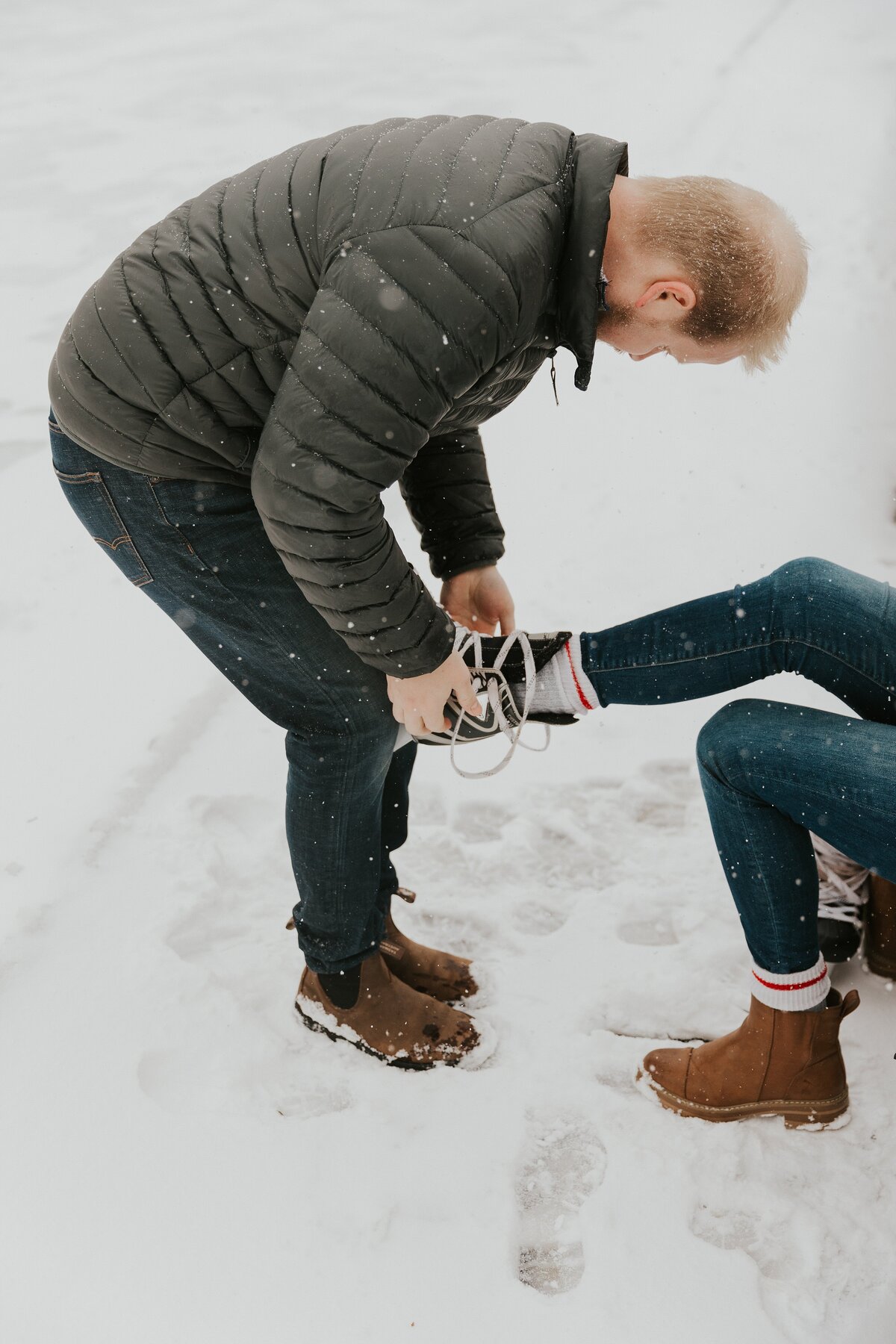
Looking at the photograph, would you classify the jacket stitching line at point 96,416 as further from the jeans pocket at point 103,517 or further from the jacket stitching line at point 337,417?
the jacket stitching line at point 337,417

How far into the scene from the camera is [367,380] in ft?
4.25

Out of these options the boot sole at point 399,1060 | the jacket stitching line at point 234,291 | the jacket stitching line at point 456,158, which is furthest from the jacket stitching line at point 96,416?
the boot sole at point 399,1060

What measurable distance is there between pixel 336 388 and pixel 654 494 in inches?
104

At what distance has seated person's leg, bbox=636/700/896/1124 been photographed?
56.7 inches

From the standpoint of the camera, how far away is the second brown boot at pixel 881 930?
1.92 meters

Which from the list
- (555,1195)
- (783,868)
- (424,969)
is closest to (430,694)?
(783,868)

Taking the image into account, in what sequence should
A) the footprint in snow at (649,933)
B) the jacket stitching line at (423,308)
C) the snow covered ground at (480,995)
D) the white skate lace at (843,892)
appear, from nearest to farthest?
the jacket stitching line at (423,308) < the snow covered ground at (480,995) < the white skate lace at (843,892) < the footprint in snow at (649,933)

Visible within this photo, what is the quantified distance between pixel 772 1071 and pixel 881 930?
0.43 metres

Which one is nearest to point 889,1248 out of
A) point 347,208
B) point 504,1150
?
point 504,1150

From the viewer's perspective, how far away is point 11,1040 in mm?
1859

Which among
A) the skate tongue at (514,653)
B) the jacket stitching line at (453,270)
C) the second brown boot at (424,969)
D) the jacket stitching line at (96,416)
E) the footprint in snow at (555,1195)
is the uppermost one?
the jacket stitching line at (453,270)

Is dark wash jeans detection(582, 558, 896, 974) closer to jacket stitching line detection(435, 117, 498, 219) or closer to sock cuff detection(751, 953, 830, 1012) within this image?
sock cuff detection(751, 953, 830, 1012)

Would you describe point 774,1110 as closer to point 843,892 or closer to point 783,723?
point 843,892

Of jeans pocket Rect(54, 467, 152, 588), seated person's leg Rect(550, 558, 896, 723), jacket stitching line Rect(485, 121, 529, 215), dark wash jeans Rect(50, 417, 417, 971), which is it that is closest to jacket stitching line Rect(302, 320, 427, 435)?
jacket stitching line Rect(485, 121, 529, 215)
